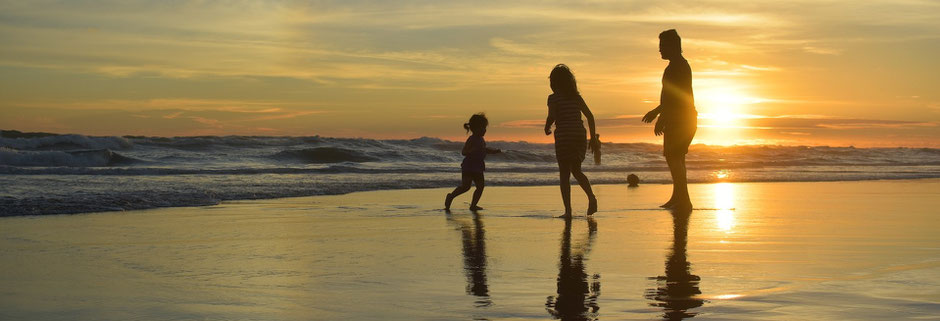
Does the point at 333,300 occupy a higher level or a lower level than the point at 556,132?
lower

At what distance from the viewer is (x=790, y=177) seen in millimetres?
19875

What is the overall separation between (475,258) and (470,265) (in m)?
0.32

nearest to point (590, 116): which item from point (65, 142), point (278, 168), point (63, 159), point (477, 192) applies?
point (477, 192)

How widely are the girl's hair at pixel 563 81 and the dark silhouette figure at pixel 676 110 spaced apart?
3.41 feet

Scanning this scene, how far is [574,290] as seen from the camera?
4.34m

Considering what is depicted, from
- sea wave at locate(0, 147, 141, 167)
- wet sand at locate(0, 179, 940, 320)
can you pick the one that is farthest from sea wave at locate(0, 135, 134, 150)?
wet sand at locate(0, 179, 940, 320)

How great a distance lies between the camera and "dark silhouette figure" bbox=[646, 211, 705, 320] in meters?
3.81

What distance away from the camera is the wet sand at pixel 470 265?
152 inches

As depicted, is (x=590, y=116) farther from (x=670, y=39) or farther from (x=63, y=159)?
(x=63, y=159)

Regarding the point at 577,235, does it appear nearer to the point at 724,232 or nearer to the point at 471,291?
the point at 724,232

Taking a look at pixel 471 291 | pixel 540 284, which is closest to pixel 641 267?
pixel 540 284

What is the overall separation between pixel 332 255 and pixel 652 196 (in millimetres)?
7929

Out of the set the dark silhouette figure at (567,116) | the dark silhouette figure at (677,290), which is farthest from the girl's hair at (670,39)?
the dark silhouette figure at (677,290)

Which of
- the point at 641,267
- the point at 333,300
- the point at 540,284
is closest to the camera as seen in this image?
the point at 333,300
